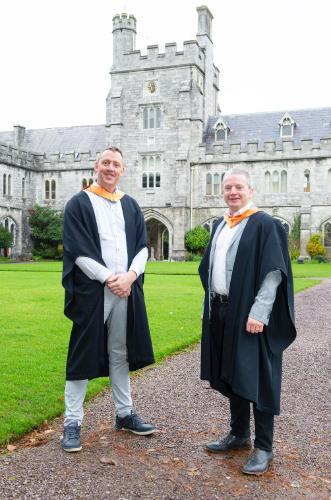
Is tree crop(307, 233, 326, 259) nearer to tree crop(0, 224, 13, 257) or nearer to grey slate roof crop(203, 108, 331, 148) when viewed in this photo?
grey slate roof crop(203, 108, 331, 148)

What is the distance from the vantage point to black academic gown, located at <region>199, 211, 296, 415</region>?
3.97m

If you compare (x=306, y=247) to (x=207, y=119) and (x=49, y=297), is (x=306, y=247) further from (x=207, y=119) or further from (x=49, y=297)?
(x=49, y=297)

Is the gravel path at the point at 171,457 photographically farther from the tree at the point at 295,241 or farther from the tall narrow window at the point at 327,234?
the tall narrow window at the point at 327,234

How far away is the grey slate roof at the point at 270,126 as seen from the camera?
119 ft

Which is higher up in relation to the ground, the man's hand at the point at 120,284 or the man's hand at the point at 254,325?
the man's hand at the point at 120,284

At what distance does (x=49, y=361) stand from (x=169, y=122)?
32.5m

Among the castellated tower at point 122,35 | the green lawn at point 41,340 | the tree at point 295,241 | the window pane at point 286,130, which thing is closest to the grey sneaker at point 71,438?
the green lawn at point 41,340

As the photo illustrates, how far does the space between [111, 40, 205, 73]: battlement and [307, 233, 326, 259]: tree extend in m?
14.4

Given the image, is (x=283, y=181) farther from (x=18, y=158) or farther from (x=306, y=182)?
(x=18, y=158)

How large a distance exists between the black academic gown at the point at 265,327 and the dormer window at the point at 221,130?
34.6 m

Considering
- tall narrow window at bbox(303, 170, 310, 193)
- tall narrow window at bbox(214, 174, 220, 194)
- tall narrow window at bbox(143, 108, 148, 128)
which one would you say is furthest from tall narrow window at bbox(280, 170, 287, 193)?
tall narrow window at bbox(143, 108, 148, 128)

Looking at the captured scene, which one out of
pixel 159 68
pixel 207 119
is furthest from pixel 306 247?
pixel 159 68

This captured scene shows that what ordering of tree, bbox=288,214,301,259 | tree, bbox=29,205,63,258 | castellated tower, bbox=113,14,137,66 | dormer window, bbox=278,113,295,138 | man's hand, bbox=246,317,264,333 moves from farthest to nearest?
A: tree, bbox=29,205,63,258
castellated tower, bbox=113,14,137,66
dormer window, bbox=278,113,295,138
tree, bbox=288,214,301,259
man's hand, bbox=246,317,264,333

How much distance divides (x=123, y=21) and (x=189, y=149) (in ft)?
34.5
